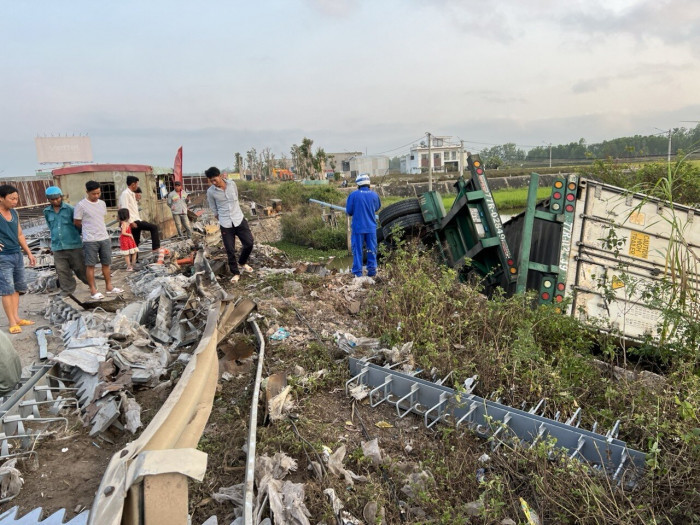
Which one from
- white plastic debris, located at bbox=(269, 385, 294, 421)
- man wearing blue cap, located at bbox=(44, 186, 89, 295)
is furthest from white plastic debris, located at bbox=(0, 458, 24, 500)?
man wearing blue cap, located at bbox=(44, 186, 89, 295)

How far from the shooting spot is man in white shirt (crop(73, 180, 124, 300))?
22.5 ft

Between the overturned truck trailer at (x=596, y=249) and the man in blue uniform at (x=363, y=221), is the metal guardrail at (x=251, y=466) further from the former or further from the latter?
the man in blue uniform at (x=363, y=221)

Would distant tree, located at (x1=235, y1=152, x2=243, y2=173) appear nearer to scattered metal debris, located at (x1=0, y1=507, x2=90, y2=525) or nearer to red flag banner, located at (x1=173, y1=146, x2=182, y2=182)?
red flag banner, located at (x1=173, y1=146, x2=182, y2=182)

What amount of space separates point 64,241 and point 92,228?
1.50 ft

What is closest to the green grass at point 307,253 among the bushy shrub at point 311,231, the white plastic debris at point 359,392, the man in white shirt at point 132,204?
the bushy shrub at point 311,231

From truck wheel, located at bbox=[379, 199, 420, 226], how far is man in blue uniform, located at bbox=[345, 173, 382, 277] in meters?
0.37

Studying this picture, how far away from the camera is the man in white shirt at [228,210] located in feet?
24.9

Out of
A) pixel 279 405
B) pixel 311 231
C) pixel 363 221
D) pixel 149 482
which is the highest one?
pixel 363 221

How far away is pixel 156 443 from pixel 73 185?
12.2m

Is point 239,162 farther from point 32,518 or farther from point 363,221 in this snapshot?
point 32,518

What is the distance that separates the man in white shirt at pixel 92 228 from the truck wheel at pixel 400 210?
4506 mm

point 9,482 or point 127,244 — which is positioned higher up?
point 127,244

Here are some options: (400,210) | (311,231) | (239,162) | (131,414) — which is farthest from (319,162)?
(131,414)

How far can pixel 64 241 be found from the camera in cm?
690
